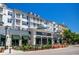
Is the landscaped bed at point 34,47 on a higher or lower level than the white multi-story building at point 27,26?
lower

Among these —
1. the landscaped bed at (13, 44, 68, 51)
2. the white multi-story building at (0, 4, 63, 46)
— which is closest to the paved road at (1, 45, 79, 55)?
the landscaped bed at (13, 44, 68, 51)

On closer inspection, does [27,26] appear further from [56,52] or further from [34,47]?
[56,52]

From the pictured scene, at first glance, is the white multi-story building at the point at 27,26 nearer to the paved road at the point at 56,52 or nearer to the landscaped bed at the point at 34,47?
the landscaped bed at the point at 34,47

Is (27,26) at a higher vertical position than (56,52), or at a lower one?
higher

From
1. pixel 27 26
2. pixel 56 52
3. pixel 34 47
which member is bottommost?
pixel 56 52

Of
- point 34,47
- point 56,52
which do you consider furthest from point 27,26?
point 56,52

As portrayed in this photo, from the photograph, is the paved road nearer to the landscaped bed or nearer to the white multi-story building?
the landscaped bed

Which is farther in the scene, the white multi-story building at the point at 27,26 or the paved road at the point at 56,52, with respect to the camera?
the white multi-story building at the point at 27,26

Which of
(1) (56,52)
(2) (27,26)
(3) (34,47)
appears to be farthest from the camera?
(2) (27,26)

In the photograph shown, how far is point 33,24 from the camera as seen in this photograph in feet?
28.3

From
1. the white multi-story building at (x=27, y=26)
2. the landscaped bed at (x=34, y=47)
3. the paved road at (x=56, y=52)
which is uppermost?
the white multi-story building at (x=27, y=26)

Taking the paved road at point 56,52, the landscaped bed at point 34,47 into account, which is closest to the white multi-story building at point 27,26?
the landscaped bed at point 34,47
